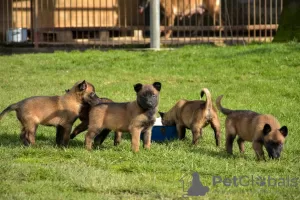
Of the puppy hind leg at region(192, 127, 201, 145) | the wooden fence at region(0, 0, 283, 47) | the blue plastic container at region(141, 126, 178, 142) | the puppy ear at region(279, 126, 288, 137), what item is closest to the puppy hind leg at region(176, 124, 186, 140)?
the blue plastic container at region(141, 126, 178, 142)

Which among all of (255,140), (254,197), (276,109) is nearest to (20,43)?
(276,109)

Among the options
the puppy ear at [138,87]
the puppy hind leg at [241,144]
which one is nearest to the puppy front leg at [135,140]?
the puppy ear at [138,87]

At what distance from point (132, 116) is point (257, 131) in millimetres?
1658

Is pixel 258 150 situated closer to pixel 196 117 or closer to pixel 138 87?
pixel 196 117

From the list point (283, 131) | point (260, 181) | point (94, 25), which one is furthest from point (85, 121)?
point (94, 25)

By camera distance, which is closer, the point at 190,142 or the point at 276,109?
the point at 190,142

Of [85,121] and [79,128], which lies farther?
[79,128]

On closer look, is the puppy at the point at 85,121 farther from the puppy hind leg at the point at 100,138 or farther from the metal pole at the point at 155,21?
the metal pole at the point at 155,21

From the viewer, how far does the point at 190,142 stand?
11.7 m

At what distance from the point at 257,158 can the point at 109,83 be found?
303 inches

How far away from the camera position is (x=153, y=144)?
11.4 m

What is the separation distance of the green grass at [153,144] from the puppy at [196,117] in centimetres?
28

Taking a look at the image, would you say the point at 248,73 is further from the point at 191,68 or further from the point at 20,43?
the point at 20,43

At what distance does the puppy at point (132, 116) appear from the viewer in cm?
1067
